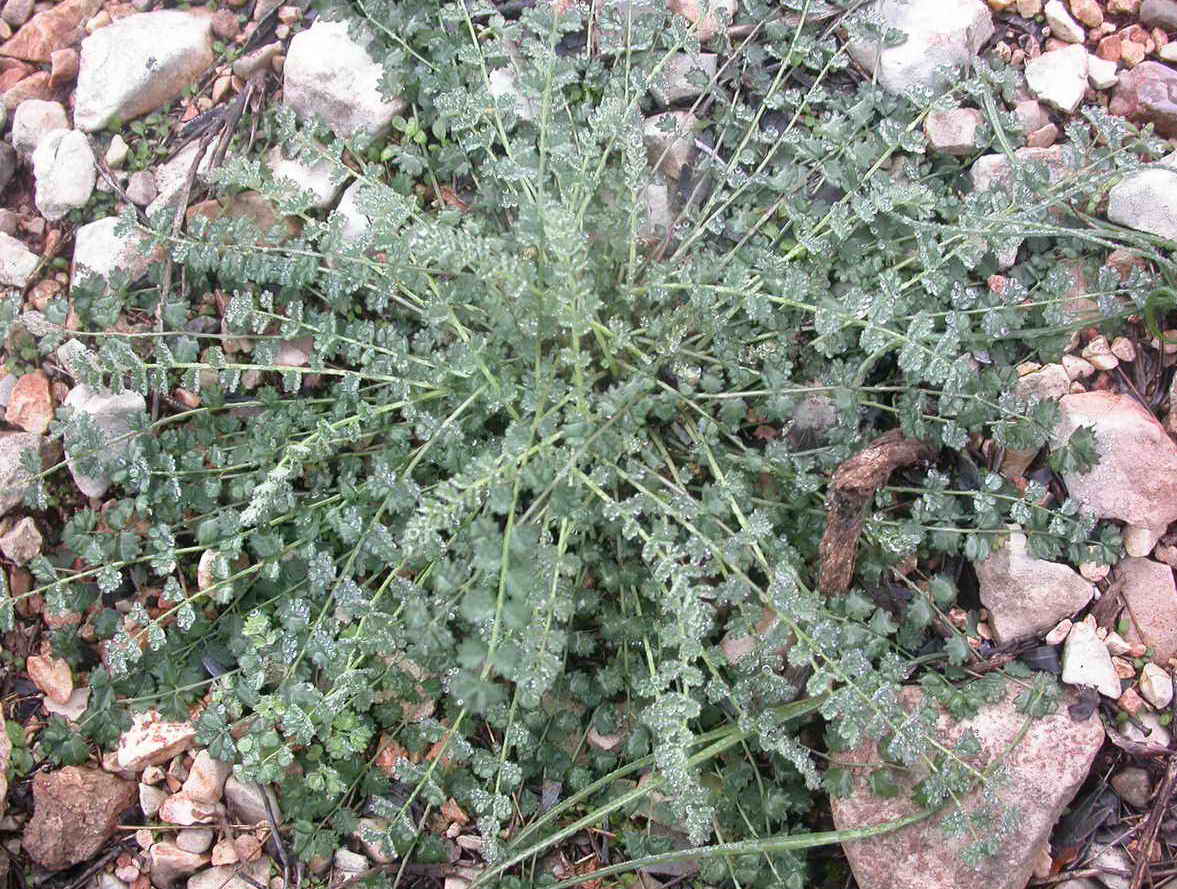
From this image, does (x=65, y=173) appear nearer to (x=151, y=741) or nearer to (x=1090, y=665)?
(x=151, y=741)

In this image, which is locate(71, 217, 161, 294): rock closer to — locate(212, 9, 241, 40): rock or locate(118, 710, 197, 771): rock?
locate(212, 9, 241, 40): rock

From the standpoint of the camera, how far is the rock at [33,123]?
3482 mm

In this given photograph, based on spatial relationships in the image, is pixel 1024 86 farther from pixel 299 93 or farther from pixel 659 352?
pixel 299 93

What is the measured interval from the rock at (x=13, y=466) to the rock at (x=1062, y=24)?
3148 millimetres

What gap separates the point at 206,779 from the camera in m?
2.86

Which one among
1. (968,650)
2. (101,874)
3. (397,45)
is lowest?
(101,874)

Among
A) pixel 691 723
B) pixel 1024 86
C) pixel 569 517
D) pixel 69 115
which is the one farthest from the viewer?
pixel 69 115

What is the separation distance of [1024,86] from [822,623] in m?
1.78

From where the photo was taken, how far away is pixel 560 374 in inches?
114

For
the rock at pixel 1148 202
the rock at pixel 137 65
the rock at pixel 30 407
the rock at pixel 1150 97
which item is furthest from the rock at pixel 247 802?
the rock at pixel 1150 97

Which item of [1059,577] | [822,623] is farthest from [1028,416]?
[822,623]

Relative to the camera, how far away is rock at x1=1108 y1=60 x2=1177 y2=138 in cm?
302

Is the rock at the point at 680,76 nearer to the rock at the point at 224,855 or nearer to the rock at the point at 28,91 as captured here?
the rock at the point at 28,91

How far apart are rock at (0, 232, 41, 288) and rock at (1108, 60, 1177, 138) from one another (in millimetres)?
3255
